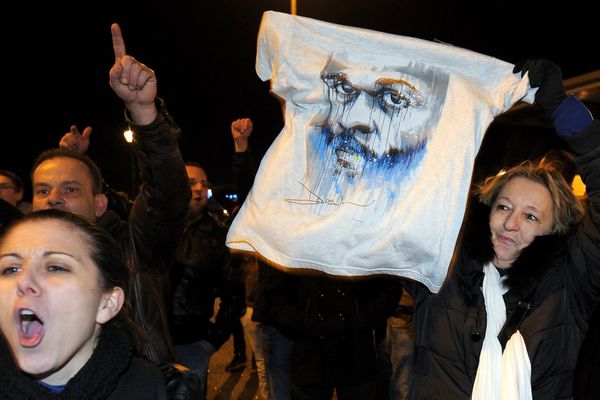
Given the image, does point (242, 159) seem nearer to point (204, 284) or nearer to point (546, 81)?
point (204, 284)

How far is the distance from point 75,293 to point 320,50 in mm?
1601

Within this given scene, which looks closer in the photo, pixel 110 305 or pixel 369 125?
pixel 110 305

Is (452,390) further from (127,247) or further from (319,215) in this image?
(127,247)

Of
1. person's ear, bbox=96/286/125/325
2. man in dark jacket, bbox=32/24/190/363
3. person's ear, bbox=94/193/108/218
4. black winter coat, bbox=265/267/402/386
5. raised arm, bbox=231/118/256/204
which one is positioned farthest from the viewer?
raised arm, bbox=231/118/256/204

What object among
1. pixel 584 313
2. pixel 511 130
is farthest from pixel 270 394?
pixel 511 130

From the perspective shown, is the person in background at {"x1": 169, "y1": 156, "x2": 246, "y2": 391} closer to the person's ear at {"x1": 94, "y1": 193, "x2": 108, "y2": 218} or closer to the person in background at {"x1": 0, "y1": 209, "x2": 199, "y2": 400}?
the person's ear at {"x1": 94, "y1": 193, "x2": 108, "y2": 218}

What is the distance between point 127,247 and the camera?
2.63m

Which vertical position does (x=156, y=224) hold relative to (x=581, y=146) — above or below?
below

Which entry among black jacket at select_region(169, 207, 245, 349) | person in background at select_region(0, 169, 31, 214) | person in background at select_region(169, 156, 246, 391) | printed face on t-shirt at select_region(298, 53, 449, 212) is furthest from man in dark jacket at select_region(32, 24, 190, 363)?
person in background at select_region(0, 169, 31, 214)

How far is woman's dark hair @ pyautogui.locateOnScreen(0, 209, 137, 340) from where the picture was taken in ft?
6.11

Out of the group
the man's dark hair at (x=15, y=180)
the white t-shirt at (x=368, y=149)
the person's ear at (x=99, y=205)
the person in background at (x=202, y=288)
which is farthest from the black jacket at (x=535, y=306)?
the man's dark hair at (x=15, y=180)

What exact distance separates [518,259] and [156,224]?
172 cm

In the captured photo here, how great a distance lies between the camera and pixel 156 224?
2.51m

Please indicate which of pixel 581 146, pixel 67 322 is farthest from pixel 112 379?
pixel 581 146
